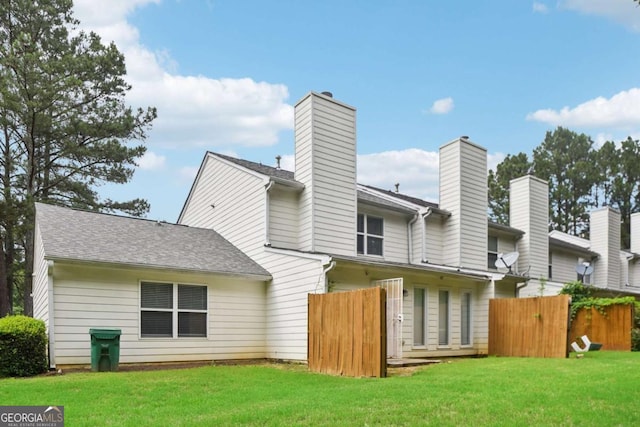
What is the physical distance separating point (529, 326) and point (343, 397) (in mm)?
9029

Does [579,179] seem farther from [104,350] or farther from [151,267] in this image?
[104,350]

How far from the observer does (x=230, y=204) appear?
16.4m

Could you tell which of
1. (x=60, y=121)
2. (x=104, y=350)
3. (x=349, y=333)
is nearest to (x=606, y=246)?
(x=349, y=333)

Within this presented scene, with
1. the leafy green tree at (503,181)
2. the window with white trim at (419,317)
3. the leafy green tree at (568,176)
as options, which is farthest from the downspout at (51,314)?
the leafy green tree at (568,176)

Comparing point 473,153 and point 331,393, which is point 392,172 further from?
point 331,393

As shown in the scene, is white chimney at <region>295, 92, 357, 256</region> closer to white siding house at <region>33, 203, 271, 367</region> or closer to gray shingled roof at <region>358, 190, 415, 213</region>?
gray shingled roof at <region>358, 190, 415, 213</region>

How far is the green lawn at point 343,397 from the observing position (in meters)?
5.68

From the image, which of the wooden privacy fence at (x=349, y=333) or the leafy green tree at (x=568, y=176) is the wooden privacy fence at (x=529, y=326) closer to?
the wooden privacy fence at (x=349, y=333)

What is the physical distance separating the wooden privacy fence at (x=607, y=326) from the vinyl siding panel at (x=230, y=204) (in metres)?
10.1

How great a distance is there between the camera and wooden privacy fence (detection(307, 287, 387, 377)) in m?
9.73

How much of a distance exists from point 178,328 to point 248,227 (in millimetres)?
3578

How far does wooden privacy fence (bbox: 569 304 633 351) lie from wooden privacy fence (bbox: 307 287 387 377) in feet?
28.8

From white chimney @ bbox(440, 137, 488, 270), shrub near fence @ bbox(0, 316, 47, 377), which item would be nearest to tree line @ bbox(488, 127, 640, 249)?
white chimney @ bbox(440, 137, 488, 270)

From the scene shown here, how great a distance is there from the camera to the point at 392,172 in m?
35.5
